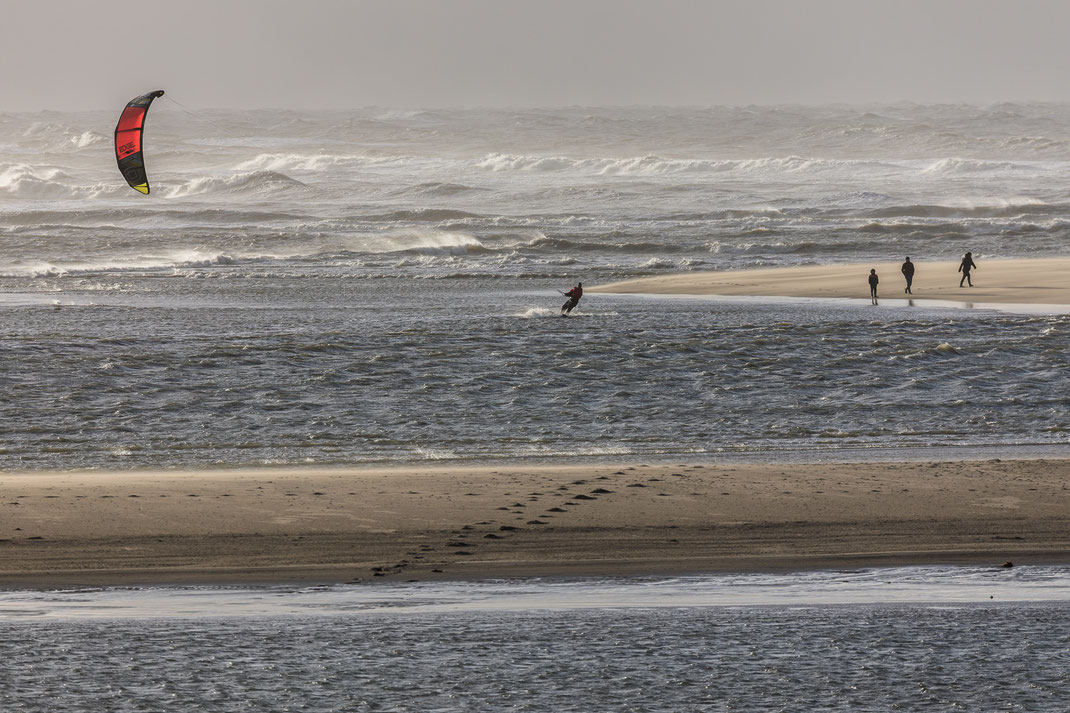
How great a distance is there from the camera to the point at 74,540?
8555 millimetres

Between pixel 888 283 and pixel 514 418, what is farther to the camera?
pixel 888 283

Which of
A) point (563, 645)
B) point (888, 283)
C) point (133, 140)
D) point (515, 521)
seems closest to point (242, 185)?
point (133, 140)

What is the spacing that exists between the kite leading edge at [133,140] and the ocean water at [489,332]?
234 cm

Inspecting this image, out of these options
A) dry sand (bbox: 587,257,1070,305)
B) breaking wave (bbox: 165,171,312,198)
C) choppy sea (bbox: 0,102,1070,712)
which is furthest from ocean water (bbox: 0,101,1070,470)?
dry sand (bbox: 587,257,1070,305)

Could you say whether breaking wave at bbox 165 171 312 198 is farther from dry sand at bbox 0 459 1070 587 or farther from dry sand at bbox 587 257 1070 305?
dry sand at bbox 0 459 1070 587

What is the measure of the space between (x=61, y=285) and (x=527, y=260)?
42.9 feet

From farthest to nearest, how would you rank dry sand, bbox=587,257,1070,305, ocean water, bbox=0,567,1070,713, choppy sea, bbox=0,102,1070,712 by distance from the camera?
dry sand, bbox=587,257,1070,305 → choppy sea, bbox=0,102,1070,712 → ocean water, bbox=0,567,1070,713

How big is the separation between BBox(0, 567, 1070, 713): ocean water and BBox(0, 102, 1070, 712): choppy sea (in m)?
0.02

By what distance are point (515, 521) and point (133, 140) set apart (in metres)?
16.2

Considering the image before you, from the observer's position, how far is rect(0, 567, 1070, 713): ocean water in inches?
228

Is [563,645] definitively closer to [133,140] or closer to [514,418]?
[514,418]

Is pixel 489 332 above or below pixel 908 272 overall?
below

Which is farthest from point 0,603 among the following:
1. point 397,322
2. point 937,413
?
point 397,322

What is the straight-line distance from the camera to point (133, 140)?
2278 cm
